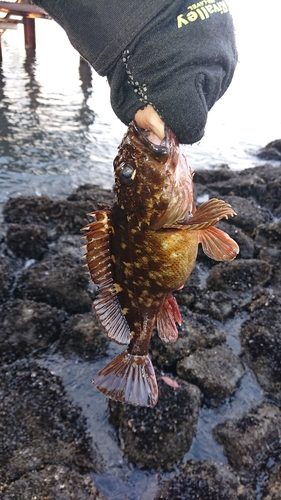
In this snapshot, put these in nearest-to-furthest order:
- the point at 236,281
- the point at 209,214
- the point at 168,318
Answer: the point at 209,214 < the point at 168,318 < the point at 236,281

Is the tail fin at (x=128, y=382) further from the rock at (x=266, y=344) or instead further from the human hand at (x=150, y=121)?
the rock at (x=266, y=344)

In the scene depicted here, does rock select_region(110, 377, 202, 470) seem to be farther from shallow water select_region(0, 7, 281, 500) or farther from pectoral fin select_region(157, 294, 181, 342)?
pectoral fin select_region(157, 294, 181, 342)

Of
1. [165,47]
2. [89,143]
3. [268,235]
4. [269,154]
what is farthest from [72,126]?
[165,47]

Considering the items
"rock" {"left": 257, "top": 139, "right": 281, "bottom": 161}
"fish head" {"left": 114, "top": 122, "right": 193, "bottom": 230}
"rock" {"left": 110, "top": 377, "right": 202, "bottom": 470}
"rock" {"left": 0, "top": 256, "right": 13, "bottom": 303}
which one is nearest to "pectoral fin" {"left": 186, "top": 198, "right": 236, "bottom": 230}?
"fish head" {"left": 114, "top": 122, "right": 193, "bottom": 230}

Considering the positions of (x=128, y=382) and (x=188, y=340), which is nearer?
(x=128, y=382)

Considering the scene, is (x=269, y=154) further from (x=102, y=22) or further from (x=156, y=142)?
(x=102, y=22)

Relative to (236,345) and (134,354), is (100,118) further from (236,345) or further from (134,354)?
(134,354)

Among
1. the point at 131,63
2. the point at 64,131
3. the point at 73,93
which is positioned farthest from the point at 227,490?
the point at 73,93
